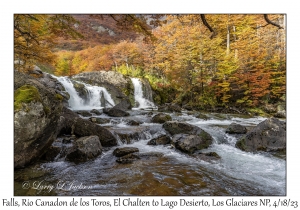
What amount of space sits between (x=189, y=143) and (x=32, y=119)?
13.5 feet

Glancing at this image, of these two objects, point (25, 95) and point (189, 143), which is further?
point (189, 143)

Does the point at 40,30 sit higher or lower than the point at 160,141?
higher

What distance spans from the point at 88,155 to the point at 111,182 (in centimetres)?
142

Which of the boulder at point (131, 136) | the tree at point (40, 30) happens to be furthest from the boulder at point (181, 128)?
the tree at point (40, 30)

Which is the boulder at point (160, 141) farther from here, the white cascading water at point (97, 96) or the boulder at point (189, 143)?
the white cascading water at point (97, 96)

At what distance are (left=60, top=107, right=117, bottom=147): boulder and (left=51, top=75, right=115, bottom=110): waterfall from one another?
277 inches

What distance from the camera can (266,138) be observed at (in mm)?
5637

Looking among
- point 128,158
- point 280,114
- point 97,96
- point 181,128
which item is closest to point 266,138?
point 181,128

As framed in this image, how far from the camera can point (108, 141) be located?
18.9 ft

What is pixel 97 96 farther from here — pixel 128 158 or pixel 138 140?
pixel 128 158

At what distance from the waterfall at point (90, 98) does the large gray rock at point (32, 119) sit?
9.02 metres

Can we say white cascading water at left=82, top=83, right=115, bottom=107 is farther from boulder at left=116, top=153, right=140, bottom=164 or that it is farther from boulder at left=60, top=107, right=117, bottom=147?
boulder at left=116, top=153, right=140, bottom=164

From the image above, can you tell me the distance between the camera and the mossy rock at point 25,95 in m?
3.41
